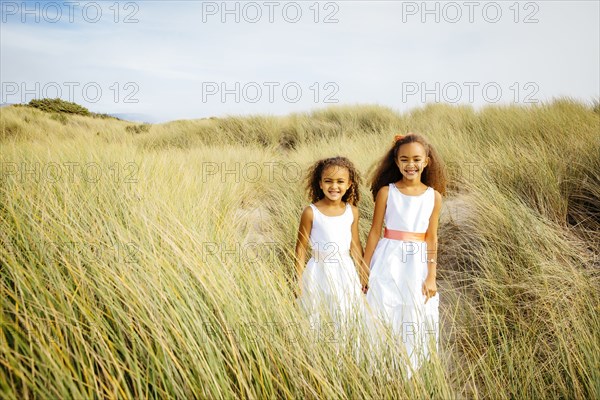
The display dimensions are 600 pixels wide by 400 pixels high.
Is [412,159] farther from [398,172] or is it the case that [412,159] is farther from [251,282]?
[251,282]

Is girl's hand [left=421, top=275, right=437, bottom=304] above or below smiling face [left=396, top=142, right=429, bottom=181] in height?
below

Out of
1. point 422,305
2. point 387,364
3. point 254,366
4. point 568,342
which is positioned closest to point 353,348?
point 387,364

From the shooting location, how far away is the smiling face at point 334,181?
2.18 meters

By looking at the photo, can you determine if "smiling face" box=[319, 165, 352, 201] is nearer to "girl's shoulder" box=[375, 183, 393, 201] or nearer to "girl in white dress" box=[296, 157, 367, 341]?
"girl in white dress" box=[296, 157, 367, 341]

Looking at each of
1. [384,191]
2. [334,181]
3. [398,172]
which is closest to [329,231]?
[334,181]

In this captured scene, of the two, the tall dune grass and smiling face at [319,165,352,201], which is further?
smiling face at [319,165,352,201]

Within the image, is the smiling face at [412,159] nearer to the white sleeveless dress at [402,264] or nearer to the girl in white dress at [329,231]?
the white sleeveless dress at [402,264]

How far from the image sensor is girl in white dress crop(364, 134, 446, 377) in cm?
213

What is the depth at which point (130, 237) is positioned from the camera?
72.2 inches

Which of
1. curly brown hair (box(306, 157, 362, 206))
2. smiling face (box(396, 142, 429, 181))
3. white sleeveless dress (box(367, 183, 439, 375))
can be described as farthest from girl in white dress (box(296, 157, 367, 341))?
smiling face (box(396, 142, 429, 181))

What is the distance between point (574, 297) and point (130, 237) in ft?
8.19

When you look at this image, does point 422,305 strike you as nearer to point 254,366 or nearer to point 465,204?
point 254,366

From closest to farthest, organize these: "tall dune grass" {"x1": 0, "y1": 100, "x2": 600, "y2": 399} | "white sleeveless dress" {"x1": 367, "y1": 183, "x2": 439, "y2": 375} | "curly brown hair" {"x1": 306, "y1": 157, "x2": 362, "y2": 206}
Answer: "tall dune grass" {"x1": 0, "y1": 100, "x2": 600, "y2": 399}
"white sleeveless dress" {"x1": 367, "y1": 183, "x2": 439, "y2": 375}
"curly brown hair" {"x1": 306, "y1": 157, "x2": 362, "y2": 206}

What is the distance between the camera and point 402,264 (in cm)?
217
